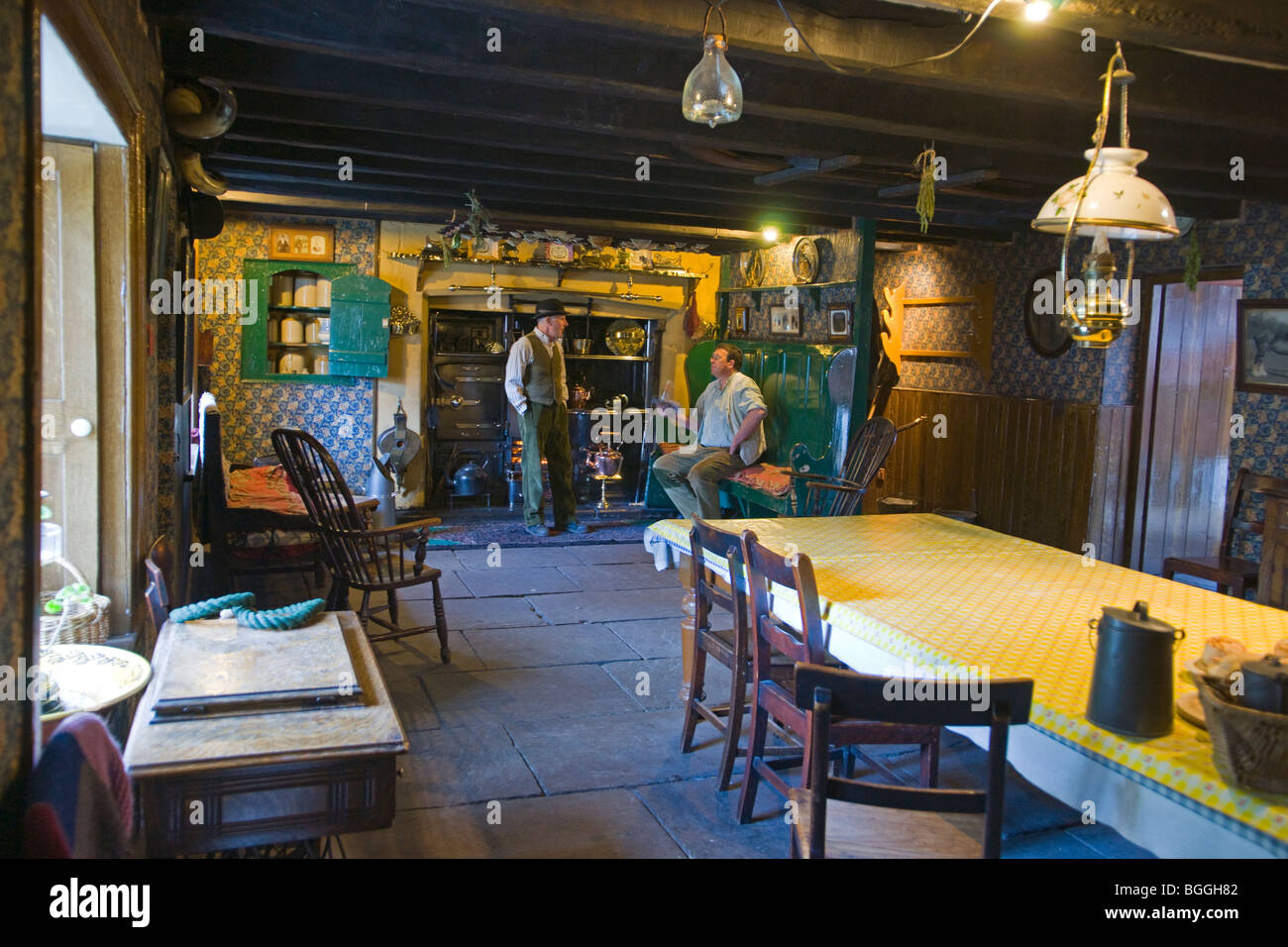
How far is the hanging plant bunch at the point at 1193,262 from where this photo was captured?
6711 mm

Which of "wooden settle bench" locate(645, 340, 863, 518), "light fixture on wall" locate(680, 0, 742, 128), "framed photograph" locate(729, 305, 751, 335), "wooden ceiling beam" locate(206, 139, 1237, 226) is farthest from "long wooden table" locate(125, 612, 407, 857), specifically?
"framed photograph" locate(729, 305, 751, 335)

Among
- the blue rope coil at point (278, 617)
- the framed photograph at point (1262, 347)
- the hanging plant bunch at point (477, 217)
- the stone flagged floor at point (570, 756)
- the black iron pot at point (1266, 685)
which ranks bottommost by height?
the stone flagged floor at point (570, 756)

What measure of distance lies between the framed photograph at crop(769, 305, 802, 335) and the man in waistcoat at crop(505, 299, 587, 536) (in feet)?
6.58

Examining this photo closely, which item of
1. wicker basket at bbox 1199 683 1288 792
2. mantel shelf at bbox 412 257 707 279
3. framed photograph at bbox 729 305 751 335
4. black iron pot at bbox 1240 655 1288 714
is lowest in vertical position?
wicker basket at bbox 1199 683 1288 792

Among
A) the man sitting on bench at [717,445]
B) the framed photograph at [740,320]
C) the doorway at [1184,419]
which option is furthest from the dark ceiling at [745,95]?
the framed photograph at [740,320]

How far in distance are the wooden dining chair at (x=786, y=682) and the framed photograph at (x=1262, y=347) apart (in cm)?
454

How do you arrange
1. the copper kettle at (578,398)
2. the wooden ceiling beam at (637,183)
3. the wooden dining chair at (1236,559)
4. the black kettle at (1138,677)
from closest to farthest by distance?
the black kettle at (1138,677) < the wooden dining chair at (1236,559) < the wooden ceiling beam at (637,183) < the copper kettle at (578,398)

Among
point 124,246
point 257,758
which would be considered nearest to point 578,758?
point 257,758

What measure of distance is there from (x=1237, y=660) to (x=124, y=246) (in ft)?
10.6

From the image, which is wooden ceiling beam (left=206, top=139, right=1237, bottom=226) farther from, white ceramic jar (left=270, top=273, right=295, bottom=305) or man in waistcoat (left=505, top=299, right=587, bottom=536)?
white ceramic jar (left=270, top=273, right=295, bottom=305)

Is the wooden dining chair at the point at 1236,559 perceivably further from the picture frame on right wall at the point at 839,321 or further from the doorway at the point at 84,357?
the doorway at the point at 84,357

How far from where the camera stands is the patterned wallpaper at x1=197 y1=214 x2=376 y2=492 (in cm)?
861

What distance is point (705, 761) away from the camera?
383cm

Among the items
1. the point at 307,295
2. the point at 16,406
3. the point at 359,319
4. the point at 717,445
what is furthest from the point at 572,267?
the point at 16,406
